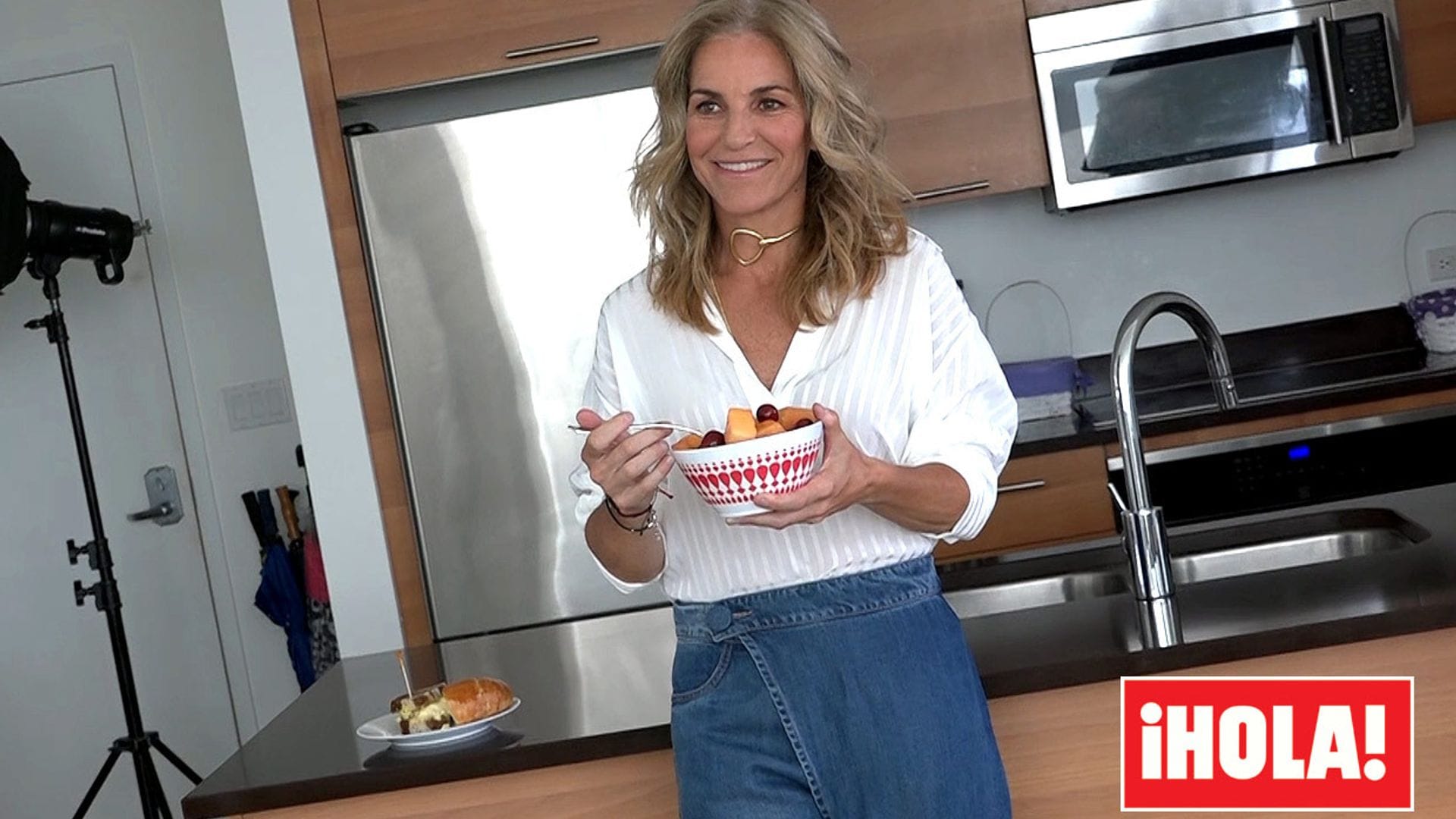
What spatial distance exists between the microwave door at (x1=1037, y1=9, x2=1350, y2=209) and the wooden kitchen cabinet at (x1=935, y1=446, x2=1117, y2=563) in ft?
1.89

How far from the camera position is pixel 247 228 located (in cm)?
402

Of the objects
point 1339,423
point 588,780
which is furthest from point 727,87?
point 1339,423

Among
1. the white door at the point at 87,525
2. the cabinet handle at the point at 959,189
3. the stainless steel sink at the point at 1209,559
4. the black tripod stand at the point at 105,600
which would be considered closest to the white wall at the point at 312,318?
the black tripod stand at the point at 105,600

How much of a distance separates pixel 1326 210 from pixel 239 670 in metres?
2.90

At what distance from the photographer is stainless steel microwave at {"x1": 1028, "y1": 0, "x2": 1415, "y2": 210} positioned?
10.6 ft

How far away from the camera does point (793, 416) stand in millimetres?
1379

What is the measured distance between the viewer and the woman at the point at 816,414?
1416mm

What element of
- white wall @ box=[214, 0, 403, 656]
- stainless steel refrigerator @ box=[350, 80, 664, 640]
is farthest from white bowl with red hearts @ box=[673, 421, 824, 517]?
white wall @ box=[214, 0, 403, 656]

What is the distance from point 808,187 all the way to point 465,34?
1772 millimetres

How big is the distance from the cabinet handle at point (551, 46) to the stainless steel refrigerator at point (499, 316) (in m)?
0.14

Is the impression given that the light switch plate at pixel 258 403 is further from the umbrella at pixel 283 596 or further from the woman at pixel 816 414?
the woman at pixel 816 414

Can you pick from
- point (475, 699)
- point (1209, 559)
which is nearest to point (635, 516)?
point (475, 699)

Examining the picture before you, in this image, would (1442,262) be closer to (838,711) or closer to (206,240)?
(838,711)

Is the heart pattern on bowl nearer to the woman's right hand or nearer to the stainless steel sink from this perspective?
the woman's right hand
